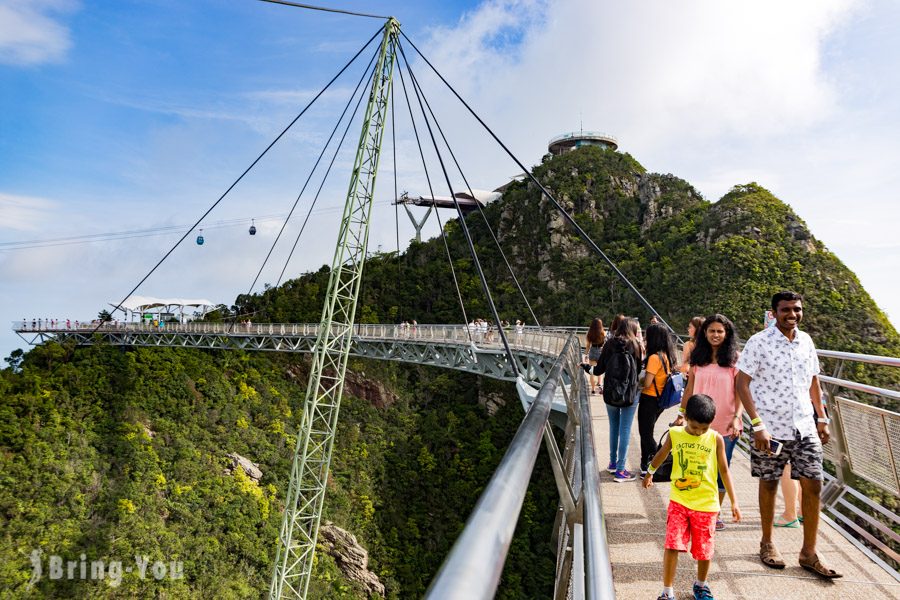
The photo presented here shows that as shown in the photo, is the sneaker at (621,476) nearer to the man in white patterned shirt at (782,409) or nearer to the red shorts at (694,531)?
the man in white patterned shirt at (782,409)

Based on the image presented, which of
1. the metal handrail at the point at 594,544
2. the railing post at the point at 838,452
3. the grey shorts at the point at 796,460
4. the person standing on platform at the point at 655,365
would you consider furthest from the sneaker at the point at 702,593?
the railing post at the point at 838,452

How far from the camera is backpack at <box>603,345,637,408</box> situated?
5228 millimetres

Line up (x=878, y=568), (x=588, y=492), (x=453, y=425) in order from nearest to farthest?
(x=588, y=492) < (x=878, y=568) < (x=453, y=425)

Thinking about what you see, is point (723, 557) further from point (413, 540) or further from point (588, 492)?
point (413, 540)

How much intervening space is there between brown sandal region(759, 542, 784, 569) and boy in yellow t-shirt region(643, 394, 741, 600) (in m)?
0.58

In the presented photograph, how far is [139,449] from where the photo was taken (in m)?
24.6

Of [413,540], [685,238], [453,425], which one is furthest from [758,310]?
[413,540]

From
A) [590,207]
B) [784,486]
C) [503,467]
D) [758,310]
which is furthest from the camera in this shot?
[590,207]

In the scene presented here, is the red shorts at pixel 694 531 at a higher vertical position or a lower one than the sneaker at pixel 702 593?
higher

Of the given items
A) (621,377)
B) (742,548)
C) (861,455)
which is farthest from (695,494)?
(861,455)

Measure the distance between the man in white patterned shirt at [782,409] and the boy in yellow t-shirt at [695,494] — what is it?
0.56m

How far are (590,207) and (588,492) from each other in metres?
48.1

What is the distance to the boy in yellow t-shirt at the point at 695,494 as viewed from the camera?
3.07 m

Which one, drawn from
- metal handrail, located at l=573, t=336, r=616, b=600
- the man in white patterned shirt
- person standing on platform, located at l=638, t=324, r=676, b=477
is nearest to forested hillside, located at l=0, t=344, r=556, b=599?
person standing on platform, located at l=638, t=324, r=676, b=477
